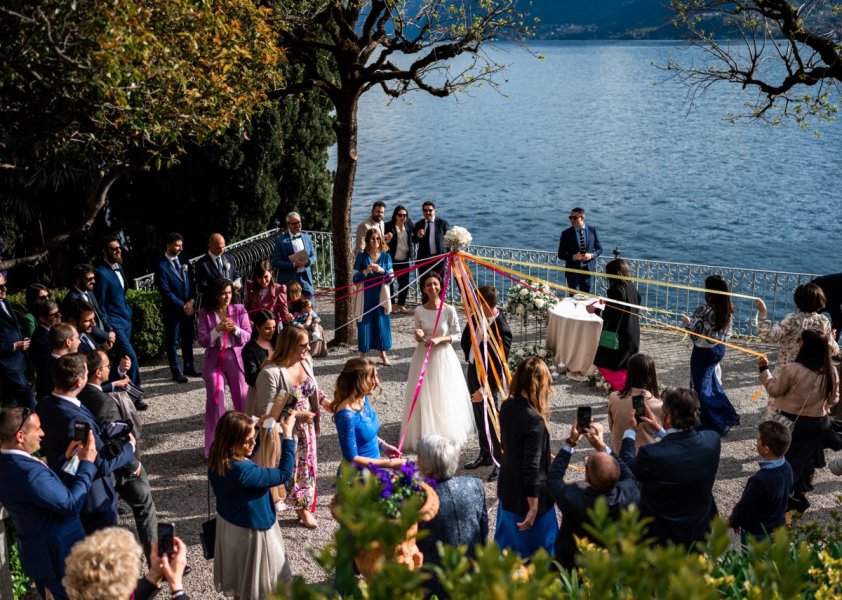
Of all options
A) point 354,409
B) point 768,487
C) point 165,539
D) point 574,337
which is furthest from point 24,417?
point 574,337

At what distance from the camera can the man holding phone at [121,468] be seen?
6234 millimetres

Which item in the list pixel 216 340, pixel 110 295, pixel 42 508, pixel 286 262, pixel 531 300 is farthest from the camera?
pixel 286 262

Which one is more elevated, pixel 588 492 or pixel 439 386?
pixel 588 492

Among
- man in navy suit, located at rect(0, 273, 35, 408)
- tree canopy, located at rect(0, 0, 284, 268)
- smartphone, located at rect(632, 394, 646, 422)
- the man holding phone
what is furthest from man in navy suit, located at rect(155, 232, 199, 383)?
smartphone, located at rect(632, 394, 646, 422)

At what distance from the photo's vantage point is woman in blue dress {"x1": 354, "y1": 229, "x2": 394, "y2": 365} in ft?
36.7

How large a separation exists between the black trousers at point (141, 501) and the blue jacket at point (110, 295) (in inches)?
149

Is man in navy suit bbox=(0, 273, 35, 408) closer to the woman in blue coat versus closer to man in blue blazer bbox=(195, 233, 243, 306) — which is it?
man in blue blazer bbox=(195, 233, 243, 306)

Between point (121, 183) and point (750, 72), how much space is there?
1219 cm

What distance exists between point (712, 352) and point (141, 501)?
5.64 meters

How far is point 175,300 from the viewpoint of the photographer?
1067cm

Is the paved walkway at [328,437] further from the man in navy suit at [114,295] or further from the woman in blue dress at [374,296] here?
the man in navy suit at [114,295]

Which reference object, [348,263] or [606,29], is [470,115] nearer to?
[348,263]

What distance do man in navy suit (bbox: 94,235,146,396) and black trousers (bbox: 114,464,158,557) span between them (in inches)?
142

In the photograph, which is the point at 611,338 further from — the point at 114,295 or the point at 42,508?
the point at 42,508
